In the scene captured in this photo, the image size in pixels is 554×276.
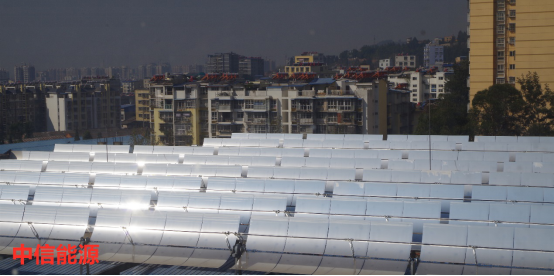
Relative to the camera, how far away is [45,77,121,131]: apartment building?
34.8 m

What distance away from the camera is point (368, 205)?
7.08 meters

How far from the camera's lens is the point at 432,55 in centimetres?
5238

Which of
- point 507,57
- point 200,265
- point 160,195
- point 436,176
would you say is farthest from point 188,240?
point 507,57

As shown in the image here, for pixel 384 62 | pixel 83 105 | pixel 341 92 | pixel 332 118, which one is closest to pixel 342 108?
pixel 332 118

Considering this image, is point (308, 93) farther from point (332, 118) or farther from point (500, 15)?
point (500, 15)

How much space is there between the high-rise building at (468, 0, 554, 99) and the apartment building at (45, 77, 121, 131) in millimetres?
23159

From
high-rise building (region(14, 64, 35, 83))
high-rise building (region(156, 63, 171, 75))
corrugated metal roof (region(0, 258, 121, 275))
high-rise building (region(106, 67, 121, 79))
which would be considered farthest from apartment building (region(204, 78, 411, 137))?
corrugated metal roof (region(0, 258, 121, 275))

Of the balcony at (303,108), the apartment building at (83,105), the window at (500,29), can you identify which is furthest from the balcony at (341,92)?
the apartment building at (83,105)

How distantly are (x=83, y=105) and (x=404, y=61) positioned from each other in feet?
102

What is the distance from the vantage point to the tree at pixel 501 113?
57.3 ft

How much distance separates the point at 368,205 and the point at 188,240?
2.30 metres

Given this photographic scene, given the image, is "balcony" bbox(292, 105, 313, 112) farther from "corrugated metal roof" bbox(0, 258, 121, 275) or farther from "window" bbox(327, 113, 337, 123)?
"corrugated metal roof" bbox(0, 258, 121, 275)

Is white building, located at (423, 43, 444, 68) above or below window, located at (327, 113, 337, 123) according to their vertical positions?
above

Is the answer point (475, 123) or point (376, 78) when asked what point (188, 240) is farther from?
point (376, 78)
